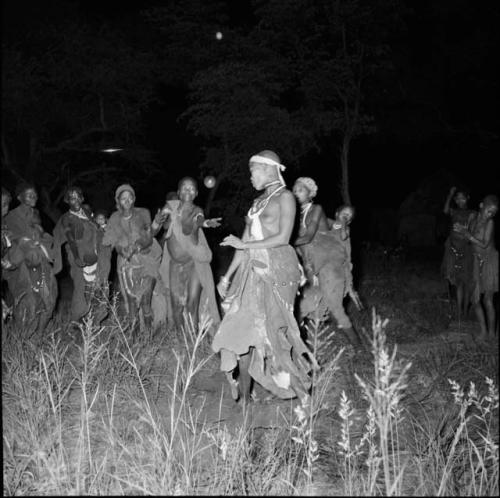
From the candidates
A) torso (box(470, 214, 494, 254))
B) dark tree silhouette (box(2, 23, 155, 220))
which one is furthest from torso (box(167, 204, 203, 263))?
dark tree silhouette (box(2, 23, 155, 220))

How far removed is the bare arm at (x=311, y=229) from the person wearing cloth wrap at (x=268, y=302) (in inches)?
52.6

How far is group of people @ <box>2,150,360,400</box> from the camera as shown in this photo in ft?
14.2

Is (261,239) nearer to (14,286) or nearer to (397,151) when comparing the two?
(14,286)

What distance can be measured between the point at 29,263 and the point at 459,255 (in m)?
5.38

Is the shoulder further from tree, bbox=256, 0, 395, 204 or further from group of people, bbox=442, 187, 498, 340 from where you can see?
tree, bbox=256, 0, 395, 204

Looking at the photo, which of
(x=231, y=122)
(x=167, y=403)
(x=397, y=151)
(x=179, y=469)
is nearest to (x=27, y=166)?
(x=231, y=122)

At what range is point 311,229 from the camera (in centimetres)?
584

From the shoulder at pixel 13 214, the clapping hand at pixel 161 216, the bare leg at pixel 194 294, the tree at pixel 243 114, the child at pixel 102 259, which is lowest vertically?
the bare leg at pixel 194 294

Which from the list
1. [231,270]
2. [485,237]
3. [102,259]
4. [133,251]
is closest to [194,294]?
[133,251]

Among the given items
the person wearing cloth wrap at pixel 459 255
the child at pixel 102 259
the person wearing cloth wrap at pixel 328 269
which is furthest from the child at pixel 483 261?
the child at pixel 102 259

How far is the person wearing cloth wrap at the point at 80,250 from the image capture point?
22.1 feet

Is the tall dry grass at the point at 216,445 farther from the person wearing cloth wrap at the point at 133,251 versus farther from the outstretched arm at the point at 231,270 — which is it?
the person wearing cloth wrap at the point at 133,251

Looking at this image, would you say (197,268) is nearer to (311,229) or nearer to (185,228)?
(185,228)

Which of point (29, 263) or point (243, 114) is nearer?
point (29, 263)
